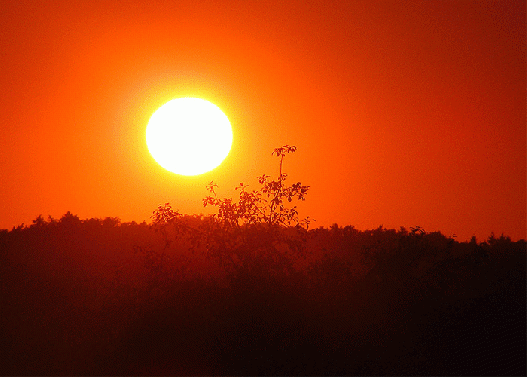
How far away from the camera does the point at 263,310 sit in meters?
20.6

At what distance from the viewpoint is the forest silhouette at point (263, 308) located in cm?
1930

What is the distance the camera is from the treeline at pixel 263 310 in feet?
63.3

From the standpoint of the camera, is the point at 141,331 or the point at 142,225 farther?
the point at 142,225

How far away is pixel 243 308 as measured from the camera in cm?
2075

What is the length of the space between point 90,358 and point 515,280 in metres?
12.3

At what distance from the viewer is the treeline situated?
63.3 ft

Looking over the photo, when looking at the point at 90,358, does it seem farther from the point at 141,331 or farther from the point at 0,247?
the point at 0,247

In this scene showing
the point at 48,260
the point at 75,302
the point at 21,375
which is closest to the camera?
the point at 21,375

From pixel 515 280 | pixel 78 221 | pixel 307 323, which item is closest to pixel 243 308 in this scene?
pixel 307 323

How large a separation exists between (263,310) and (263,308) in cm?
7

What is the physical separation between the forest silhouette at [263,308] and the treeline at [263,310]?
4 cm

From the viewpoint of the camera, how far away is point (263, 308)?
20.6m

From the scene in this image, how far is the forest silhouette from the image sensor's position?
760 inches

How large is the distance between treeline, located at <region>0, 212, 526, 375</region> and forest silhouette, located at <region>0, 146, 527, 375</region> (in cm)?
4
